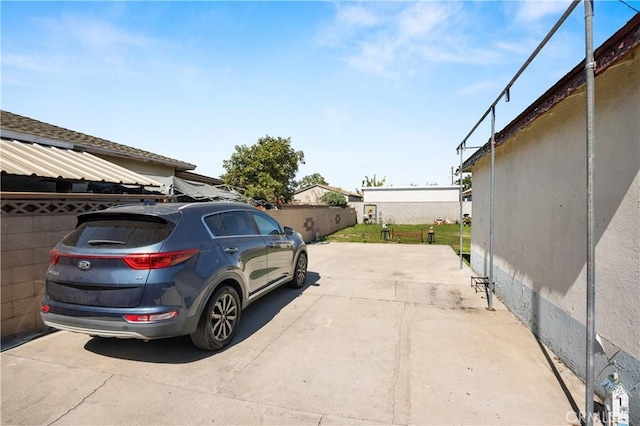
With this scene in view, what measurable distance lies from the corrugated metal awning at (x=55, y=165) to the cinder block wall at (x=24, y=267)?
3.00ft

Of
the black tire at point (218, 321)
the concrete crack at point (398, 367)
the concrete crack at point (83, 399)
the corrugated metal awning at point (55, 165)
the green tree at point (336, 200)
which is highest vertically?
the green tree at point (336, 200)

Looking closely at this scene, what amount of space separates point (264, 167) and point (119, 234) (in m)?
13.4

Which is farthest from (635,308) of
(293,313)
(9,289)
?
(9,289)

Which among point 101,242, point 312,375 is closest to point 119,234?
point 101,242

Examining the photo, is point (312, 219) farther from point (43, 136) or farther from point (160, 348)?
point (160, 348)

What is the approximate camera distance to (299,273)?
6453 millimetres

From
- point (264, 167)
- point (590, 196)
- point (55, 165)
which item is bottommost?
point (590, 196)

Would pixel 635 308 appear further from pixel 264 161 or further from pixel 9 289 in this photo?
pixel 264 161

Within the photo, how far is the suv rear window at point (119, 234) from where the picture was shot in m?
3.19

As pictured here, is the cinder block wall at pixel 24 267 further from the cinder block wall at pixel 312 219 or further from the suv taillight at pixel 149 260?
the cinder block wall at pixel 312 219

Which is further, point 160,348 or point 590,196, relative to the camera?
point 160,348

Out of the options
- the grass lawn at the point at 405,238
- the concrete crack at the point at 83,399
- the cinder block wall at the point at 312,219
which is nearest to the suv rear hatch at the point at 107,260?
the concrete crack at the point at 83,399

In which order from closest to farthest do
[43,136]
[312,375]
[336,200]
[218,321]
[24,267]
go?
[312,375] < [218,321] < [24,267] < [43,136] < [336,200]

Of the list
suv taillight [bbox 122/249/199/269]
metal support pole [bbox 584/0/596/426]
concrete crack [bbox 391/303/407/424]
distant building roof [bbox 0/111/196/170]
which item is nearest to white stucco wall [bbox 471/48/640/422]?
metal support pole [bbox 584/0/596/426]
